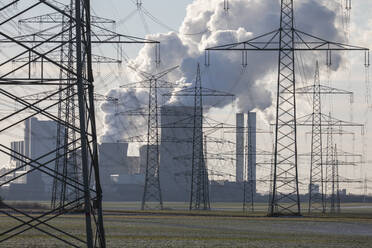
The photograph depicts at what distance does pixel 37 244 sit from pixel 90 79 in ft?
42.1

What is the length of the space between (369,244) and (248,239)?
19.5ft

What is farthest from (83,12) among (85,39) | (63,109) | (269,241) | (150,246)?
(63,109)

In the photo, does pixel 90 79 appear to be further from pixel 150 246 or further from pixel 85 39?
pixel 150 246

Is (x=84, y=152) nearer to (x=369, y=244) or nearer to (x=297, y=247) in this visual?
(x=297, y=247)

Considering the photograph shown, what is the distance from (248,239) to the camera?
138 feet

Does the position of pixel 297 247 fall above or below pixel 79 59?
below

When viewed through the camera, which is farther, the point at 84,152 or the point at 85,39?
the point at 85,39

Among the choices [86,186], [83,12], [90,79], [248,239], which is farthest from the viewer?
[248,239]

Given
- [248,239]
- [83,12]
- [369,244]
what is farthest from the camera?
[248,239]

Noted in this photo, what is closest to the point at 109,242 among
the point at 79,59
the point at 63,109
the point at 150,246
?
the point at 150,246

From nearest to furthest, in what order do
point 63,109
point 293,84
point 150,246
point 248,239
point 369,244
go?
point 150,246
point 369,244
point 248,239
point 293,84
point 63,109

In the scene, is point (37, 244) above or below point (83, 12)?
below

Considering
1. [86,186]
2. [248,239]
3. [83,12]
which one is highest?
[83,12]

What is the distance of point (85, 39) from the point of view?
82.3 ft
